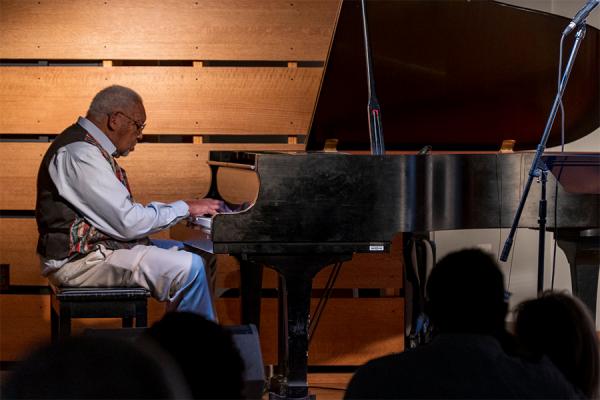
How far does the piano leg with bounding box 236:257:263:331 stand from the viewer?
3953mm

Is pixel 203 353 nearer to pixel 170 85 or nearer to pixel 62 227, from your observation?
pixel 62 227

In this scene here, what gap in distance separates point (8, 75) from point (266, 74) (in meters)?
1.38

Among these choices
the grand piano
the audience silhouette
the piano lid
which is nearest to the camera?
the audience silhouette

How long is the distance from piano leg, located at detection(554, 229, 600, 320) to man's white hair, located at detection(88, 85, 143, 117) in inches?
77.6

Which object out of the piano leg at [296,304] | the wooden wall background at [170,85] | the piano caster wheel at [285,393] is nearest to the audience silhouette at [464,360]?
the piano leg at [296,304]

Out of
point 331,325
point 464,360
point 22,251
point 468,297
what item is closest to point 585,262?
point 331,325

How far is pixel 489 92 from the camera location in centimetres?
421

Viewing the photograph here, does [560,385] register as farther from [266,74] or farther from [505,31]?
[266,74]

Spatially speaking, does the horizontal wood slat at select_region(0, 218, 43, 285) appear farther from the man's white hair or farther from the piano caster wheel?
the piano caster wheel

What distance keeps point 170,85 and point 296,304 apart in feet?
6.23

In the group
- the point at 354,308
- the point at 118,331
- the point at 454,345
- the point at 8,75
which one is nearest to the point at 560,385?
the point at 454,345

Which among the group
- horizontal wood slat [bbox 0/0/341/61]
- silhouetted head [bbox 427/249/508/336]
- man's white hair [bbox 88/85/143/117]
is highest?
horizontal wood slat [bbox 0/0/341/61]

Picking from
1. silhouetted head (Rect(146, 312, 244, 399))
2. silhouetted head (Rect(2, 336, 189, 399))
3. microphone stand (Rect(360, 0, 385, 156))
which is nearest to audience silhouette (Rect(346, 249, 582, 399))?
silhouetted head (Rect(146, 312, 244, 399))

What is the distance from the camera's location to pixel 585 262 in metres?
3.58
